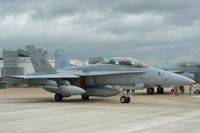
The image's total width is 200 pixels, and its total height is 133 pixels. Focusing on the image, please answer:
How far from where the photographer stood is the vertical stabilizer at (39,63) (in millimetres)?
17053

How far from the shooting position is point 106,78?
611 inches

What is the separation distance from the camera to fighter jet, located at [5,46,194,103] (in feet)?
46.4

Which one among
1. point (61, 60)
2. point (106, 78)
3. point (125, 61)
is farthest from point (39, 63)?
point (125, 61)

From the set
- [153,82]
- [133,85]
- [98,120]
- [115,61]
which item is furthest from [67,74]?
[98,120]

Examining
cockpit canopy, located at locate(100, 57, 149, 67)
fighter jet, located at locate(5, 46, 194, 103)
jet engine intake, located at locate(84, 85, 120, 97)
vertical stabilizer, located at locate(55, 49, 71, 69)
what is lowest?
jet engine intake, located at locate(84, 85, 120, 97)

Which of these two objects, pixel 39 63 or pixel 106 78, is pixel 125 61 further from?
pixel 39 63

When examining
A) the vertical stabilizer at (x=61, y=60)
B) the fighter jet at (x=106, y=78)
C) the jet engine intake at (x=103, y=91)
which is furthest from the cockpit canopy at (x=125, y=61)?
the vertical stabilizer at (x=61, y=60)

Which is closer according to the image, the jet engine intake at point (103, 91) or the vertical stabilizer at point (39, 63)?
the jet engine intake at point (103, 91)

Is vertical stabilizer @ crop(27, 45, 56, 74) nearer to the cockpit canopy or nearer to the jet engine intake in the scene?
the jet engine intake

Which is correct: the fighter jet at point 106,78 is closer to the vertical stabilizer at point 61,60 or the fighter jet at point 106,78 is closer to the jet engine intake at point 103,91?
the jet engine intake at point 103,91

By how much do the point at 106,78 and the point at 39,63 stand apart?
4.54m

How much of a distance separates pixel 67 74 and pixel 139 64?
411 centimetres

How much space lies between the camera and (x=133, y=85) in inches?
576

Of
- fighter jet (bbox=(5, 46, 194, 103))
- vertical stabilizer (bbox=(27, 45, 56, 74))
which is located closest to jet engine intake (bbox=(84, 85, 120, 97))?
fighter jet (bbox=(5, 46, 194, 103))
